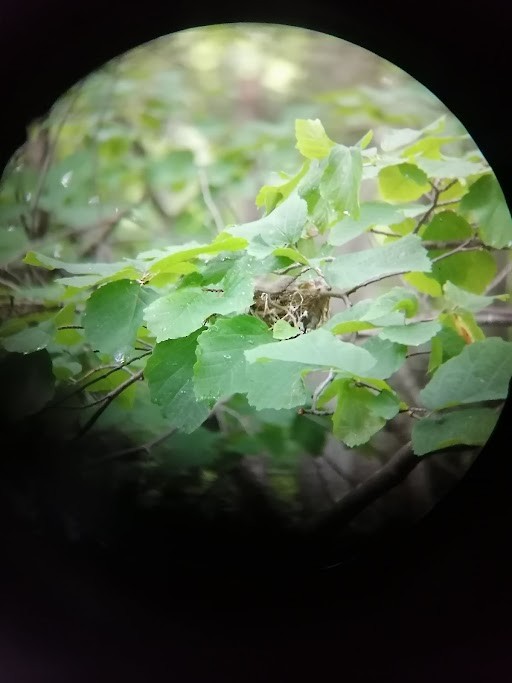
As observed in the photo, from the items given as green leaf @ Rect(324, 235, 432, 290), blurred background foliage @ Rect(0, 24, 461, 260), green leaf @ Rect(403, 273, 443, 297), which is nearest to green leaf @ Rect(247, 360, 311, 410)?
green leaf @ Rect(324, 235, 432, 290)

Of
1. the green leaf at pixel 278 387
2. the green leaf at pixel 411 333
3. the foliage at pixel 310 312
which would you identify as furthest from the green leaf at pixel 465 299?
the green leaf at pixel 278 387

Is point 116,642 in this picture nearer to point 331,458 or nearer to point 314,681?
point 314,681

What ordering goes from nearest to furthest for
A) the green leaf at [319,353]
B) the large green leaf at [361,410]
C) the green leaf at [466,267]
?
the green leaf at [319,353], the large green leaf at [361,410], the green leaf at [466,267]

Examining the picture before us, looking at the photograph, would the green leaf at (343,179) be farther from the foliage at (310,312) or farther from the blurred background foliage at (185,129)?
the blurred background foliage at (185,129)

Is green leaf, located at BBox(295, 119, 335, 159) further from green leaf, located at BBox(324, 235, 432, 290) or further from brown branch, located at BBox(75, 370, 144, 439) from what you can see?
brown branch, located at BBox(75, 370, 144, 439)

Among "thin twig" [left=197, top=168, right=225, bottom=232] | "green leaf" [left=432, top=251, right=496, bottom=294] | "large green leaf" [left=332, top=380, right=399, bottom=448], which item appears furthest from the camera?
"thin twig" [left=197, top=168, right=225, bottom=232]
